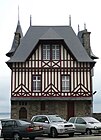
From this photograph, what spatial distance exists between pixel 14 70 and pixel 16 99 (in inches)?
119

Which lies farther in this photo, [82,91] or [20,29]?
[20,29]

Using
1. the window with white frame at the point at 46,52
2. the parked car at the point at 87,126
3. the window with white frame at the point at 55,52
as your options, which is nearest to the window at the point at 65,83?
the window with white frame at the point at 55,52

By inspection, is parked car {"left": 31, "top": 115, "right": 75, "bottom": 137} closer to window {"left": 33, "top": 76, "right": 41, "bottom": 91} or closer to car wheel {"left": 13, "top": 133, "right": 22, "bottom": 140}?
car wheel {"left": 13, "top": 133, "right": 22, "bottom": 140}

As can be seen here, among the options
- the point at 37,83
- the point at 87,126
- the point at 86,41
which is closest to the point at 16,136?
the point at 87,126

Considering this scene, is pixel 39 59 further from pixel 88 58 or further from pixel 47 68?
pixel 88 58

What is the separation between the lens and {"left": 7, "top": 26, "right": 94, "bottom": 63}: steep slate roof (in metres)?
36.8

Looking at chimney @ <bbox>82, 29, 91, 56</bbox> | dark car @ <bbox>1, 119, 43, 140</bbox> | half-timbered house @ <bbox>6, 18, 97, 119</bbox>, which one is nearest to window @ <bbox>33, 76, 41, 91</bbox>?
half-timbered house @ <bbox>6, 18, 97, 119</bbox>

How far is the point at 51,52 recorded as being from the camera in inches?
1453

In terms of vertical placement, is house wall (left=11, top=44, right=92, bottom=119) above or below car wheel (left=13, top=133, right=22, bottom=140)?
above

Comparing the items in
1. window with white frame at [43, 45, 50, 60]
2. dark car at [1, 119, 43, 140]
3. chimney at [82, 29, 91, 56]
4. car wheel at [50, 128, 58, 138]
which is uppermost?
chimney at [82, 29, 91, 56]

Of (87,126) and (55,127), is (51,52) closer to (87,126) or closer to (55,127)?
(87,126)

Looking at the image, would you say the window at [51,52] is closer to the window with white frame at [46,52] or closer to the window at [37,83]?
the window with white frame at [46,52]

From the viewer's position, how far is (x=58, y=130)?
21.5 metres

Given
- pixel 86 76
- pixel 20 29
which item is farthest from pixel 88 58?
pixel 20 29
